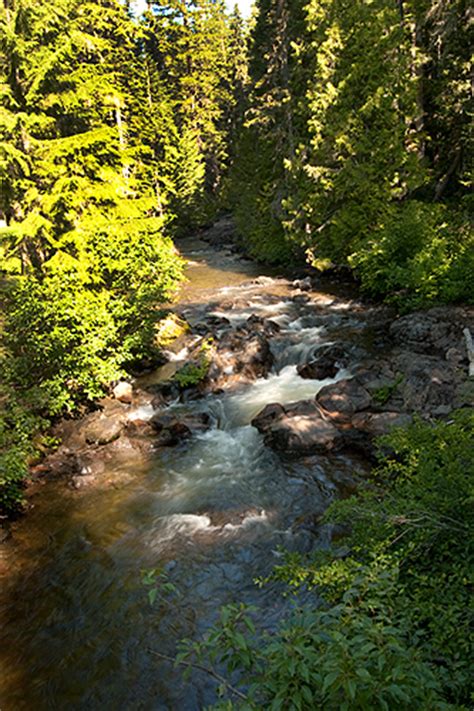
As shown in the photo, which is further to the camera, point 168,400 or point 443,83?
point 443,83

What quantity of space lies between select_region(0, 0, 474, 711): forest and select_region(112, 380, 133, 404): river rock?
435 mm

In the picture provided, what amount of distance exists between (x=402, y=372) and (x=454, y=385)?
152 cm

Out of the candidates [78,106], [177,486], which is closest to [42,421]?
[177,486]

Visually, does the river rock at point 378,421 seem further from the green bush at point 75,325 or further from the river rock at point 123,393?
the river rock at point 123,393

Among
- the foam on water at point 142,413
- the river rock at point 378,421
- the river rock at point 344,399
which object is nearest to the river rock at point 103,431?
the foam on water at point 142,413

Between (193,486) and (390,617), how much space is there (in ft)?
22.7

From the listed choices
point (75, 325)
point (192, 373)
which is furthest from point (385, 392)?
point (75, 325)

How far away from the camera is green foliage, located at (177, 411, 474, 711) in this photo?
2.55 metres

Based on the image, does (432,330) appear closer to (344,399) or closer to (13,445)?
(344,399)

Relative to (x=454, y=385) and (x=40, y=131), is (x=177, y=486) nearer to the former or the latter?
(x=454, y=385)

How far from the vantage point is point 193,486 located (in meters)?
9.93

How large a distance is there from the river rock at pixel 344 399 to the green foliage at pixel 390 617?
480 centimetres

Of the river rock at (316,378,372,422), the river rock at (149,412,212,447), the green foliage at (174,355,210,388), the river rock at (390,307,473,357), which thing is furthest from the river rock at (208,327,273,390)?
the river rock at (390,307,473,357)

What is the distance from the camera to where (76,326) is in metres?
11.7
